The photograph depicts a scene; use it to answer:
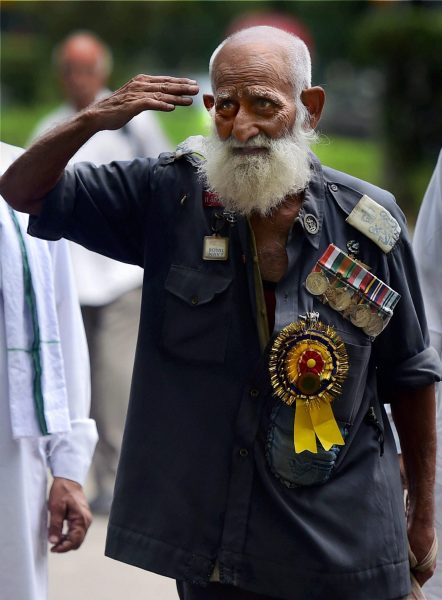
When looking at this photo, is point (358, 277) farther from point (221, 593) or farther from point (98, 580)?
point (98, 580)

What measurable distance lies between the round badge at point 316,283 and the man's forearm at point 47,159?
24.0 inches

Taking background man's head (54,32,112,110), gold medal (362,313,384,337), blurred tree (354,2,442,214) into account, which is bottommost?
gold medal (362,313,384,337)

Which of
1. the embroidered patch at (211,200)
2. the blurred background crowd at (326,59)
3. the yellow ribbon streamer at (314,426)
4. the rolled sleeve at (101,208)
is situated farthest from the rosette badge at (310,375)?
the blurred background crowd at (326,59)

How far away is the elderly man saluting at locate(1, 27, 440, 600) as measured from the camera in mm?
3254

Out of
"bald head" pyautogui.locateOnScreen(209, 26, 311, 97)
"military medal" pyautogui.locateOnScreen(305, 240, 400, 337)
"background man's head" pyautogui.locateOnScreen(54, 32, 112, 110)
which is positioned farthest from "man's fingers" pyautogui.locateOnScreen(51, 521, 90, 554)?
"background man's head" pyautogui.locateOnScreen(54, 32, 112, 110)

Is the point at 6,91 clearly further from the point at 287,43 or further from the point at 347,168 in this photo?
the point at 287,43

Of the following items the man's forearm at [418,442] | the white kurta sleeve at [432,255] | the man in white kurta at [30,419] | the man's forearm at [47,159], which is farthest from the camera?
the white kurta sleeve at [432,255]

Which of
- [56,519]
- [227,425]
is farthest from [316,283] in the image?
[56,519]

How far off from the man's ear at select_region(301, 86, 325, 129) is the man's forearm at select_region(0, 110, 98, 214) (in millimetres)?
541

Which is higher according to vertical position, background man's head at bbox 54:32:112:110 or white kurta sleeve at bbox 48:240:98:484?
background man's head at bbox 54:32:112:110

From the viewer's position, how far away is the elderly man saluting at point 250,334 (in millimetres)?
3254

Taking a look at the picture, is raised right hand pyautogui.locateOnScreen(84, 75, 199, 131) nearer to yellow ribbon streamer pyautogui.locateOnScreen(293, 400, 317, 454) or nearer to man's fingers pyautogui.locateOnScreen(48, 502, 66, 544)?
yellow ribbon streamer pyautogui.locateOnScreen(293, 400, 317, 454)

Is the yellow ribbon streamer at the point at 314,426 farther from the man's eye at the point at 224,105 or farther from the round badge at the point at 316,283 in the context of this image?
the man's eye at the point at 224,105

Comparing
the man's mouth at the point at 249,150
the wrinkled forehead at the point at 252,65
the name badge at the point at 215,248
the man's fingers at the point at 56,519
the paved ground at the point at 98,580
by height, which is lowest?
the paved ground at the point at 98,580
